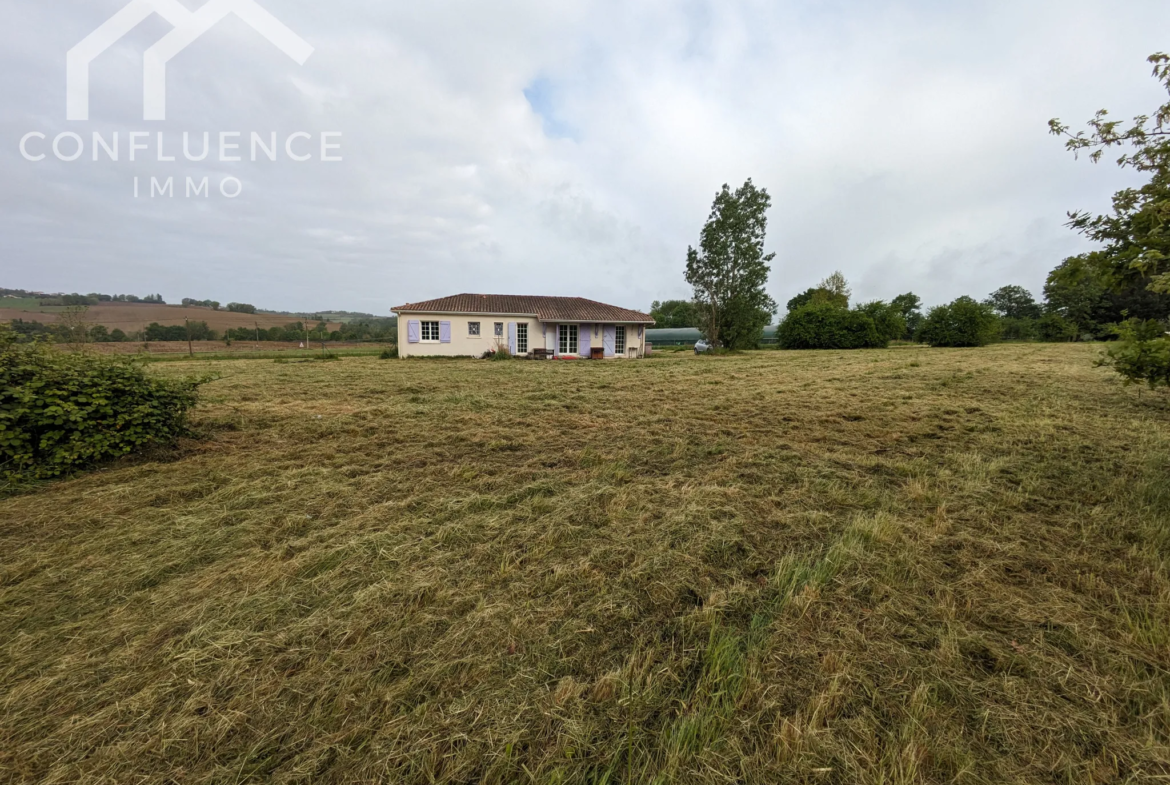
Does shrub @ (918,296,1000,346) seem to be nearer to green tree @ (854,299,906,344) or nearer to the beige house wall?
green tree @ (854,299,906,344)

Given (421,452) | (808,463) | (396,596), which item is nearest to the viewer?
(396,596)

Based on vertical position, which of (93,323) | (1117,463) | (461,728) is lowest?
(461,728)

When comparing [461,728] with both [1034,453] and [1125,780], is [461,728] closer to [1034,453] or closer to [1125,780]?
[1125,780]

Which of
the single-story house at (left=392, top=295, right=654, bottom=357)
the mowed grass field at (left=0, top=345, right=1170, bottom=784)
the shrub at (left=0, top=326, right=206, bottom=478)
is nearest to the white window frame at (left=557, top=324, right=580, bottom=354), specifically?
the single-story house at (left=392, top=295, right=654, bottom=357)

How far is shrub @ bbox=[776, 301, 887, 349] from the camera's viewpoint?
28.7 metres

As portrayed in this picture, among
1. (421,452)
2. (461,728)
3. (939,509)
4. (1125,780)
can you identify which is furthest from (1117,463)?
(421,452)

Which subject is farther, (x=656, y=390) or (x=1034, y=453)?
(x=656, y=390)

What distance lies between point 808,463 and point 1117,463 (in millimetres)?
3002

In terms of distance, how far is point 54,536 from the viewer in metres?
2.79

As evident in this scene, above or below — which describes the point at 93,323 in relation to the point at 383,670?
above

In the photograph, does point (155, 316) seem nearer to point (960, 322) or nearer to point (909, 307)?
point (960, 322)

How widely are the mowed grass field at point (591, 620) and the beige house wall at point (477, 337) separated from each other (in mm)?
16147

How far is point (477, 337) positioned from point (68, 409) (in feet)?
56.8

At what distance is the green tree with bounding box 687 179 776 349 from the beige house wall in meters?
6.13
